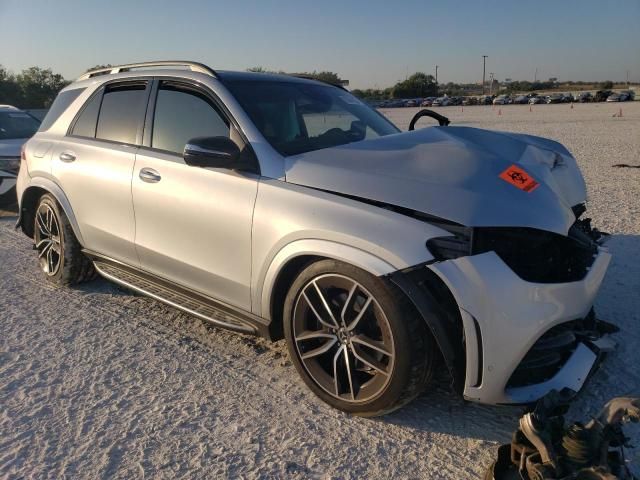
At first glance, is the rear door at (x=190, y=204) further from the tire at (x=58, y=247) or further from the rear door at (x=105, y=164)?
the tire at (x=58, y=247)

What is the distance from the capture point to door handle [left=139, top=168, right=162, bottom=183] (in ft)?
12.0

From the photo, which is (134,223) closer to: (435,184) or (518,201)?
(435,184)

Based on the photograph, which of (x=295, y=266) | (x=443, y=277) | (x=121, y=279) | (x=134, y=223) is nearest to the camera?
(x=443, y=277)

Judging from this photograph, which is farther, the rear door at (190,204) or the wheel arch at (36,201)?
the wheel arch at (36,201)

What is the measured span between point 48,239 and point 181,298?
199 centimetres

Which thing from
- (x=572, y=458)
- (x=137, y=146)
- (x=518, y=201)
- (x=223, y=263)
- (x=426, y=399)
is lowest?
(x=426, y=399)

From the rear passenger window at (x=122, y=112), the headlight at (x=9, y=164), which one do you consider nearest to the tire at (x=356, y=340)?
the rear passenger window at (x=122, y=112)

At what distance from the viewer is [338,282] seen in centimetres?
282

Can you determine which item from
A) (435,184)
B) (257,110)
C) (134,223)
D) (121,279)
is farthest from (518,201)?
(121,279)

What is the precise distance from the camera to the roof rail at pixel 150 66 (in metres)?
3.72

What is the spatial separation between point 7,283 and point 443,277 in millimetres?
4353

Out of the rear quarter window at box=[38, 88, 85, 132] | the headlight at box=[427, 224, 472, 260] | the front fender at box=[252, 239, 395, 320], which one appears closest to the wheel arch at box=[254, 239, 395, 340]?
the front fender at box=[252, 239, 395, 320]

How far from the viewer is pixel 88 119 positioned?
4.55m

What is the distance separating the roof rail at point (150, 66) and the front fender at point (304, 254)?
1442 millimetres
